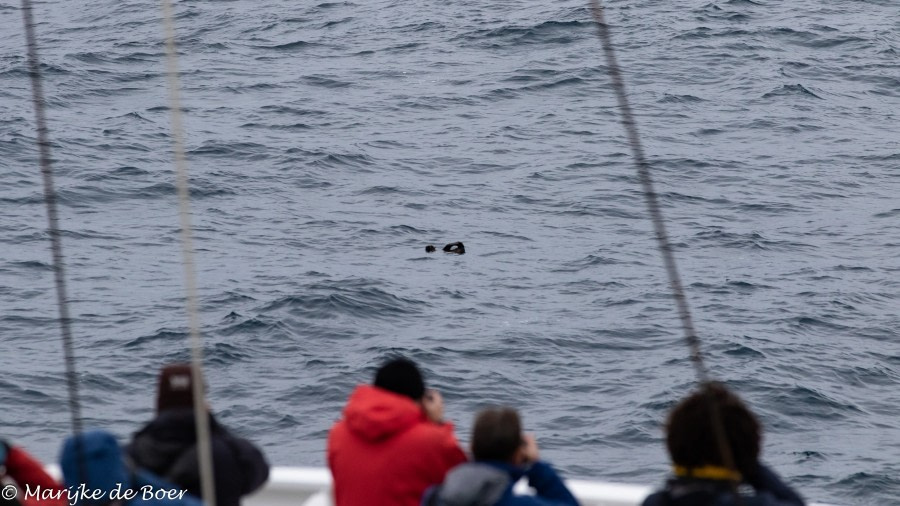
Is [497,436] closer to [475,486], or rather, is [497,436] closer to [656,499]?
[475,486]

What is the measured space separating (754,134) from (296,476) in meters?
23.2

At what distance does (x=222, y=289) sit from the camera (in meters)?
18.7

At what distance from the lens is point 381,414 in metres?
4.38

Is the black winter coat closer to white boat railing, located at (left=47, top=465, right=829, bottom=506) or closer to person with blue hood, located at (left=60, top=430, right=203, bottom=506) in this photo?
person with blue hood, located at (left=60, top=430, right=203, bottom=506)

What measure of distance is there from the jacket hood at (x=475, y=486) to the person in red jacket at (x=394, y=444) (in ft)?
1.78

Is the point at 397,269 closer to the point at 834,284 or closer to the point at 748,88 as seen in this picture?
the point at 834,284

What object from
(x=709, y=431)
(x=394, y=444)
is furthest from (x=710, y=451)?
(x=394, y=444)

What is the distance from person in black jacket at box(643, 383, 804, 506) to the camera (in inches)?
139

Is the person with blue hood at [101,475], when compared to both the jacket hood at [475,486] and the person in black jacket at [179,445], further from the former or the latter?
the jacket hood at [475,486]

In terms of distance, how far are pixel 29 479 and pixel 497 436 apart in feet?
4.34

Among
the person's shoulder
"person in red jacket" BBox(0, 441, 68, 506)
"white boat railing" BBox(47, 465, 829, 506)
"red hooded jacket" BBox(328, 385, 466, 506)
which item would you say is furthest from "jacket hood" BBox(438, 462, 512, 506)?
"white boat railing" BBox(47, 465, 829, 506)

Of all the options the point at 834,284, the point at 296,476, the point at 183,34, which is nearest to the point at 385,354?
the point at 834,284

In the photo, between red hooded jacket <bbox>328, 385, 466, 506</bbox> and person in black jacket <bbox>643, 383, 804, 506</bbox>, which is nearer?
person in black jacket <bbox>643, 383, 804, 506</bbox>

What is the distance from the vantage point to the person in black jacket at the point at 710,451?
3520 mm
